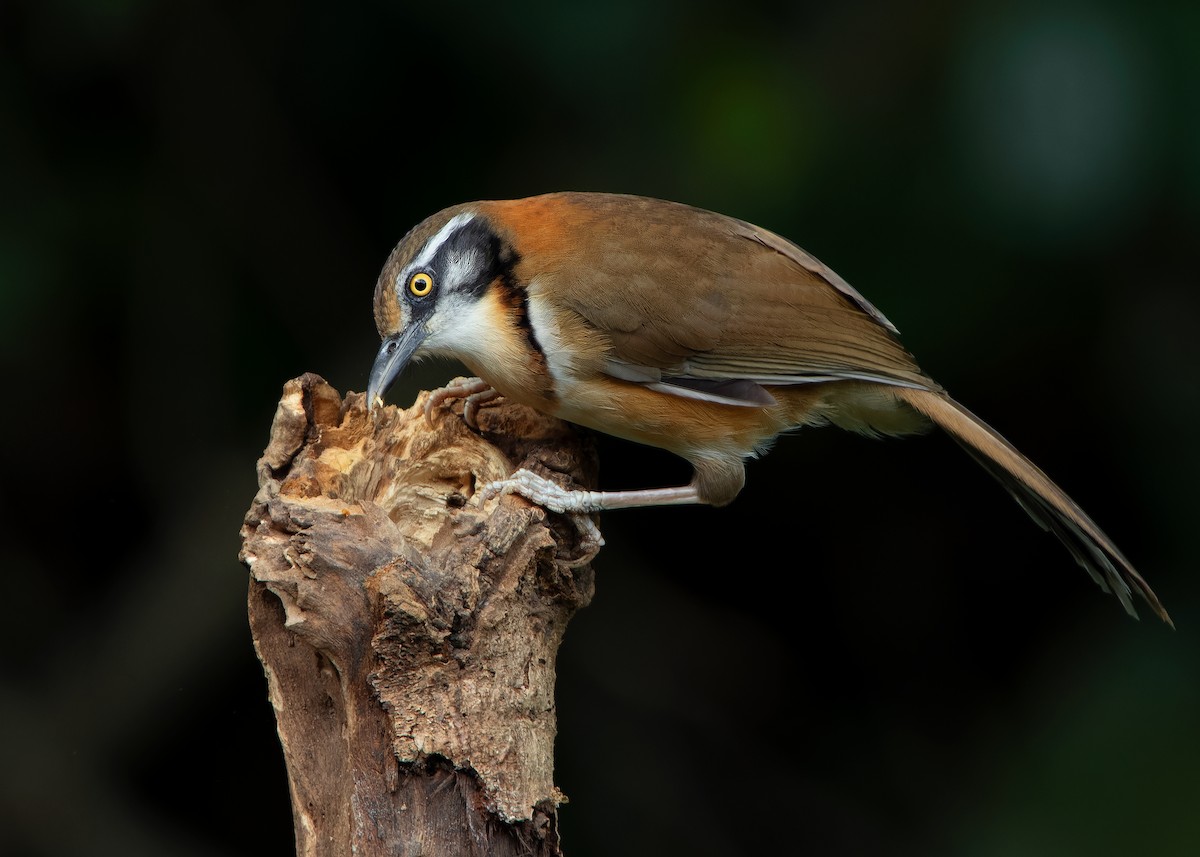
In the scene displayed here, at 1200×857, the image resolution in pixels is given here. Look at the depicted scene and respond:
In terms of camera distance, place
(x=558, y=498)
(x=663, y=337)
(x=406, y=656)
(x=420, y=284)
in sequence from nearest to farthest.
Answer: (x=406, y=656), (x=558, y=498), (x=420, y=284), (x=663, y=337)

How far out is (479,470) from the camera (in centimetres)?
385

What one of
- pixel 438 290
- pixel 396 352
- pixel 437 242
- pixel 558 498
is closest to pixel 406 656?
pixel 558 498

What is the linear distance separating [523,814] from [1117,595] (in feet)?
8.00

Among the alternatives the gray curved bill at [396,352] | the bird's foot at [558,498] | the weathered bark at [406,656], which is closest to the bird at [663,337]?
the gray curved bill at [396,352]


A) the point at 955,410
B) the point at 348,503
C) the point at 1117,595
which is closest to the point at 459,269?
the point at 348,503

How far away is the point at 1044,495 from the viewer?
14.5ft

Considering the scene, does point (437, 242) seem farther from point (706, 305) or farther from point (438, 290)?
point (706, 305)

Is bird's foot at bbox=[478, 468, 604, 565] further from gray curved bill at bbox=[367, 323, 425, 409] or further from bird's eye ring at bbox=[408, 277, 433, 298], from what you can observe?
bird's eye ring at bbox=[408, 277, 433, 298]

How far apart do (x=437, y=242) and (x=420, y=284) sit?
15cm

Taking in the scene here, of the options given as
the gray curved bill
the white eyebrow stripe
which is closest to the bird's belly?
the gray curved bill

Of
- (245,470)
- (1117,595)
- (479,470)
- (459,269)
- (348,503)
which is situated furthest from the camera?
(245,470)

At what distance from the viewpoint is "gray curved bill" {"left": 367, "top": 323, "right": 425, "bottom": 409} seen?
4.12 m

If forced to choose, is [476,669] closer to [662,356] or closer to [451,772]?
[451,772]

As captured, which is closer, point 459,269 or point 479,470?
point 479,470
